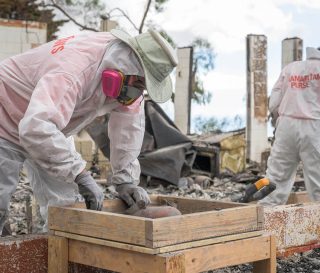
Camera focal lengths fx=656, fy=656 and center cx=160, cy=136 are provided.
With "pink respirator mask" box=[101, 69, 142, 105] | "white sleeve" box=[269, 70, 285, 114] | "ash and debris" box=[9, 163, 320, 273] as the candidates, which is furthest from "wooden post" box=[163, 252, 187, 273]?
"white sleeve" box=[269, 70, 285, 114]

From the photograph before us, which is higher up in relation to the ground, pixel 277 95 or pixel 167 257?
pixel 277 95

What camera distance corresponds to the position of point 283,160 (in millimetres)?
7578

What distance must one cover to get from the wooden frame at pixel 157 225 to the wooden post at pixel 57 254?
0.21 feet

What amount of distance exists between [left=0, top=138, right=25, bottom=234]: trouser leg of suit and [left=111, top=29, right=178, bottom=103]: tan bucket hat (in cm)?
92

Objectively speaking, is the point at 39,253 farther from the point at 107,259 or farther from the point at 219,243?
the point at 219,243

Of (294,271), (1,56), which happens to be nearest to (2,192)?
(294,271)

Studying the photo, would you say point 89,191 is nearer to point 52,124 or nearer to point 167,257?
point 52,124

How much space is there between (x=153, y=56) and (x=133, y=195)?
0.96 m

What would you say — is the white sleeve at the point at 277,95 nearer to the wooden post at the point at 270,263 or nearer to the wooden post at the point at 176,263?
the wooden post at the point at 270,263

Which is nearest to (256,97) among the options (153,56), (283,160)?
(283,160)

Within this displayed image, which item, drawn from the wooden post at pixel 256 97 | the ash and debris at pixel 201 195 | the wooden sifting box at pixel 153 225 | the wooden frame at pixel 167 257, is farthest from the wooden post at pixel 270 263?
the wooden post at pixel 256 97

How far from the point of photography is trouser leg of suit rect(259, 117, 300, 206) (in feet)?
24.3

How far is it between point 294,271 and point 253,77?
939 cm

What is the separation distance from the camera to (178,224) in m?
3.21
